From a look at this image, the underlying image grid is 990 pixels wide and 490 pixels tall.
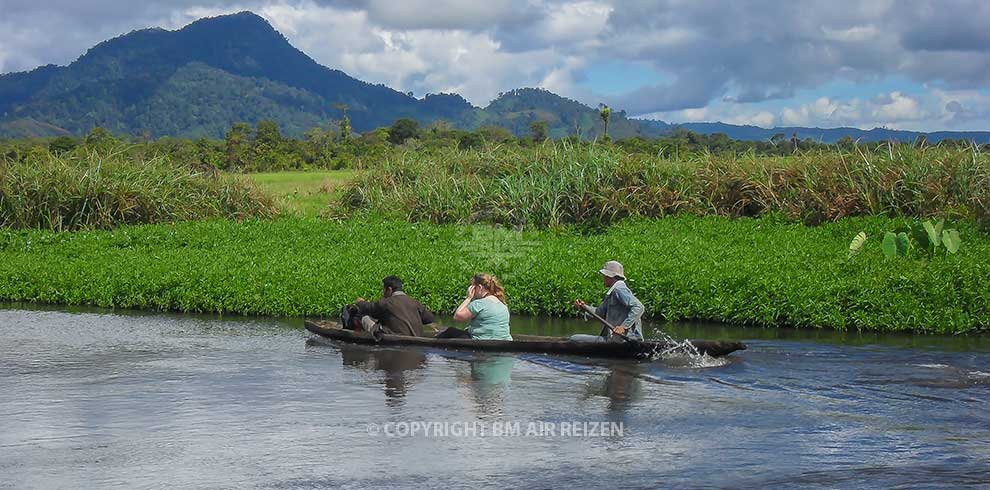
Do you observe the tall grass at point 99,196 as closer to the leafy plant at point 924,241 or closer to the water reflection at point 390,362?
the water reflection at point 390,362

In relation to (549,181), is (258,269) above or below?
below

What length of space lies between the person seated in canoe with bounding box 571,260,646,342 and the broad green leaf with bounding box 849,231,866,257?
7.20m

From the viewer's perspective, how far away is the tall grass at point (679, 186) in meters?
23.5

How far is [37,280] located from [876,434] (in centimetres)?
1638

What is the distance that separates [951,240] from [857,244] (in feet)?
5.18

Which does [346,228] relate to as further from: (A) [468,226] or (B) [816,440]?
(B) [816,440]

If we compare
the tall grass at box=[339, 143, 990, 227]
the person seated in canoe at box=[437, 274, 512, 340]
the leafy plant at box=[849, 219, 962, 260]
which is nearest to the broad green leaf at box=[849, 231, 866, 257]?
the leafy plant at box=[849, 219, 962, 260]

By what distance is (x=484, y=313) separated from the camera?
556 inches

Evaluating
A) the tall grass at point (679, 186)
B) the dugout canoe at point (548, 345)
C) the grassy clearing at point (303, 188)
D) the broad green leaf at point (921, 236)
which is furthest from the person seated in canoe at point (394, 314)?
the grassy clearing at point (303, 188)

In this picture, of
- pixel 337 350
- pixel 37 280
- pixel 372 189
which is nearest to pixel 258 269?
pixel 37 280

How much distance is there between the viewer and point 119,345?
15.3 m

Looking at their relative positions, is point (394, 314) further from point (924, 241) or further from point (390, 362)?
point (924, 241)

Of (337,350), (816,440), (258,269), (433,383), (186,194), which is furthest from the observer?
(186,194)

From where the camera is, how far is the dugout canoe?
13.0 meters
